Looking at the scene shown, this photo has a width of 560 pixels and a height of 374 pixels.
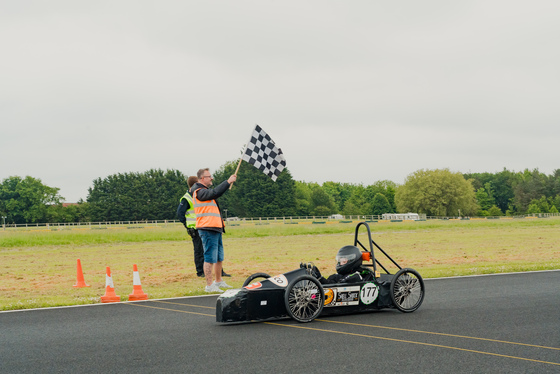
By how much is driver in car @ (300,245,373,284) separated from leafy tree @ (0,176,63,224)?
376 ft

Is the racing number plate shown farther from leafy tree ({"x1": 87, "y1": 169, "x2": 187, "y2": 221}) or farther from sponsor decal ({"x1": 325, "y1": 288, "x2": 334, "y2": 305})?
leafy tree ({"x1": 87, "y1": 169, "x2": 187, "y2": 221})

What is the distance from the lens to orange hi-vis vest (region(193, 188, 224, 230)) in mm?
9570

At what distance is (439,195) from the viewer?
11006 centimetres

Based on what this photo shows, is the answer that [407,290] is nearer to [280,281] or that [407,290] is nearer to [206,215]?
[280,281]

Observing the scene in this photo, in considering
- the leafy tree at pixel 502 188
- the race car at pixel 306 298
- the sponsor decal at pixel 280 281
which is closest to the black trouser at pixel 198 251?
the race car at pixel 306 298

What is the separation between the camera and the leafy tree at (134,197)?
103 metres

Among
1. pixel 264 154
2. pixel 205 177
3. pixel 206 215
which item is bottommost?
pixel 206 215

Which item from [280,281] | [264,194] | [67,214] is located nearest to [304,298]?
[280,281]

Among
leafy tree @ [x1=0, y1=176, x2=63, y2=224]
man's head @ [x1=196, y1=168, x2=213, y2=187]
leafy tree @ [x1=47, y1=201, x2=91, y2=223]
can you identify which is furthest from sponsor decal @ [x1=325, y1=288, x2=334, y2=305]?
leafy tree @ [x1=0, y1=176, x2=63, y2=224]

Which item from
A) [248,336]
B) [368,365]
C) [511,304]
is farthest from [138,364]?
[511,304]

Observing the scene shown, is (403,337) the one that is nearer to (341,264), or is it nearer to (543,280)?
(341,264)

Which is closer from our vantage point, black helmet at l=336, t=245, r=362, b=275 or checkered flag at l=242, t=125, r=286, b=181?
black helmet at l=336, t=245, r=362, b=275

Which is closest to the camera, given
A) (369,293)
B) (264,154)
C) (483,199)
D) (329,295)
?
(329,295)

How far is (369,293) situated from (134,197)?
3965 inches
